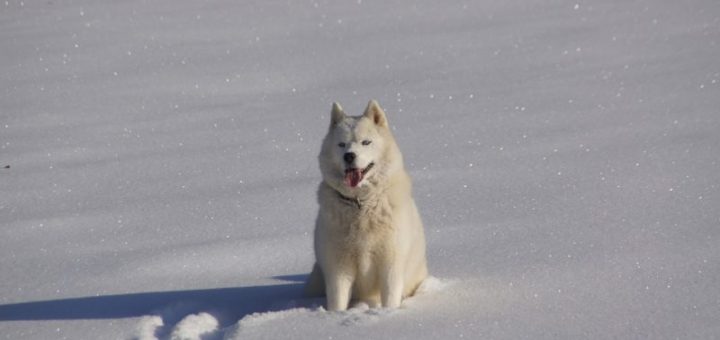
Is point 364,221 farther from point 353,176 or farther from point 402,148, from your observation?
point 402,148

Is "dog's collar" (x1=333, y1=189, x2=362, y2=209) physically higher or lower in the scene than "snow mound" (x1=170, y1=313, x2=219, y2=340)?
higher

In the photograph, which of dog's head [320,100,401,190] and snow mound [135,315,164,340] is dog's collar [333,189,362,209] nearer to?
dog's head [320,100,401,190]

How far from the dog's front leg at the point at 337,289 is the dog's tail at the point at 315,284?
1.07 ft

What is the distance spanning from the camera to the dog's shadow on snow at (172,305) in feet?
17.0

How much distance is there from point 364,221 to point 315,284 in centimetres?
64

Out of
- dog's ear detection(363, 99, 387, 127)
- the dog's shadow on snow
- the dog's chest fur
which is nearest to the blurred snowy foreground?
the dog's shadow on snow

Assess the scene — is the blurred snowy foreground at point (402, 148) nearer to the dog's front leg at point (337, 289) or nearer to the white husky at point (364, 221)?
the dog's front leg at point (337, 289)

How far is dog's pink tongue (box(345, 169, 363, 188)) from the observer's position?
4.91m

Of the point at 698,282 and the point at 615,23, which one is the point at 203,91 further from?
the point at 698,282

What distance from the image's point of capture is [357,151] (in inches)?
194

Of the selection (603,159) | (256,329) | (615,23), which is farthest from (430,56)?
(256,329)

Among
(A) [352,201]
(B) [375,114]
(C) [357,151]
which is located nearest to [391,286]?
(A) [352,201]

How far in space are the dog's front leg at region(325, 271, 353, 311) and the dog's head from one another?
1.46 feet

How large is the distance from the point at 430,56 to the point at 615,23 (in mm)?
3215
